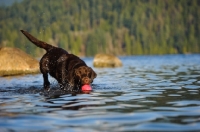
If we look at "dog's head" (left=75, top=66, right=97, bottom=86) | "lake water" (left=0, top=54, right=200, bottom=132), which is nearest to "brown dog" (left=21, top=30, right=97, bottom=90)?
"dog's head" (left=75, top=66, right=97, bottom=86)

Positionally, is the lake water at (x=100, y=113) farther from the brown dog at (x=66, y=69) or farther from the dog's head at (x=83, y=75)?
the brown dog at (x=66, y=69)

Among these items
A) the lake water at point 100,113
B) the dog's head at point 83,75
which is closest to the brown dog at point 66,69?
the dog's head at point 83,75

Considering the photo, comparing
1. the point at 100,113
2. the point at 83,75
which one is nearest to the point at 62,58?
the point at 83,75

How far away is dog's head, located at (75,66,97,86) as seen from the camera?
12969 mm

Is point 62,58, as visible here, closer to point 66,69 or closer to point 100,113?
point 66,69

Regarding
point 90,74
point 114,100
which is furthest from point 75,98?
point 90,74

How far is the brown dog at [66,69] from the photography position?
518 inches

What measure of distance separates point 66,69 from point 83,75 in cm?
135

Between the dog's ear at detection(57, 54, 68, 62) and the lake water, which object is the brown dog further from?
the lake water

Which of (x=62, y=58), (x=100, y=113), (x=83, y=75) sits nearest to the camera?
(x=100, y=113)

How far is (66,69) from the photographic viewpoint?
14.2 m

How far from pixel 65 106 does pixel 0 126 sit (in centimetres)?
270

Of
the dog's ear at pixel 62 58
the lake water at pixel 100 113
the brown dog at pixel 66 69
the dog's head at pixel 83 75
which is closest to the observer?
the lake water at pixel 100 113

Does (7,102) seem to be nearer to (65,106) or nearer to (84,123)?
(65,106)
